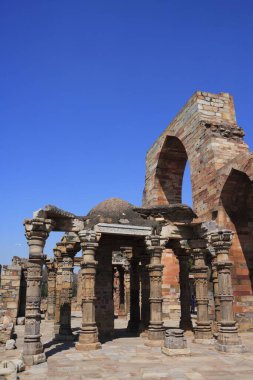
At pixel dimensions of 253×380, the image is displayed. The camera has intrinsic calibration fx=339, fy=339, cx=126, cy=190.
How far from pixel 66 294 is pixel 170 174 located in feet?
37.0

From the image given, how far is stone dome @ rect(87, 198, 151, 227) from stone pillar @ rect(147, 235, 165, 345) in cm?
86

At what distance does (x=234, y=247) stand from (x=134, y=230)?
5310 mm

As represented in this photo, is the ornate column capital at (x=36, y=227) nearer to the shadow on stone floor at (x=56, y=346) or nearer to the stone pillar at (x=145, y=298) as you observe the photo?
the shadow on stone floor at (x=56, y=346)

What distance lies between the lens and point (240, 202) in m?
13.8

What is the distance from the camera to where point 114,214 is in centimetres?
1052

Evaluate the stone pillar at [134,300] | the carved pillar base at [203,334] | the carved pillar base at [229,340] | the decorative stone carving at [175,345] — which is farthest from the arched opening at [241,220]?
the decorative stone carving at [175,345]

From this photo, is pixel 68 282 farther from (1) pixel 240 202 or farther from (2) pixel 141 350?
(1) pixel 240 202

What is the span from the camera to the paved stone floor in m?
6.27

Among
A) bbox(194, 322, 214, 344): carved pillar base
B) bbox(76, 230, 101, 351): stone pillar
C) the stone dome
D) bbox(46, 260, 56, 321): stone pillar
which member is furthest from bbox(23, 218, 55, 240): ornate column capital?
bbox(46, 260, 56, 321): stone pillar

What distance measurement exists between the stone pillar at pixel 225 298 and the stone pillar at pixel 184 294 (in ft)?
8.05

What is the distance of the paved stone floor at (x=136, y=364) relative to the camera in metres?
6.27

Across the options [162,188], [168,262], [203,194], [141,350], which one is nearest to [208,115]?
[203,194]

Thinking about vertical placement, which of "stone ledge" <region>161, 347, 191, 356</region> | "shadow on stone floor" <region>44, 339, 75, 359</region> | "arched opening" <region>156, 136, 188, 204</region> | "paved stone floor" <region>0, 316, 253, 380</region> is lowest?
"shadow on stone floor" <region>44, 339, 75, 359</region>

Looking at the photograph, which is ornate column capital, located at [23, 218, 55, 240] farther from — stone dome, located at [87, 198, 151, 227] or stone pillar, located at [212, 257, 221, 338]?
stone pillar, located at [212, 257, 221, 338]
